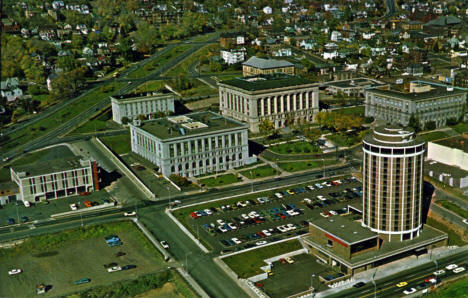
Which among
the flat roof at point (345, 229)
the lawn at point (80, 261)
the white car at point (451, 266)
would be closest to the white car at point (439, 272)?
the white car at point (451, 266)

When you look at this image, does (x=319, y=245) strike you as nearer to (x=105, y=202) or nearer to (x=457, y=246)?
(x=457, y=246)

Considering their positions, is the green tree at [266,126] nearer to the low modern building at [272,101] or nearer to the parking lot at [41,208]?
the low modern building at [272,101]

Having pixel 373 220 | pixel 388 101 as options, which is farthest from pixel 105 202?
pixel 388 101

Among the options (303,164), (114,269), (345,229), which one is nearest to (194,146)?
(303,164)

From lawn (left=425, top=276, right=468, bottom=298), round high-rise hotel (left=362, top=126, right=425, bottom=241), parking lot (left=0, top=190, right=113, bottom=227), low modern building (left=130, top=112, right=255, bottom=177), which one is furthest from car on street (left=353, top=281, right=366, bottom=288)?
low modern building (left=130, top=112, right=255, bottom=177)

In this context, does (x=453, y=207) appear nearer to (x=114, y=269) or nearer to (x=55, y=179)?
(x=114, y=269)
